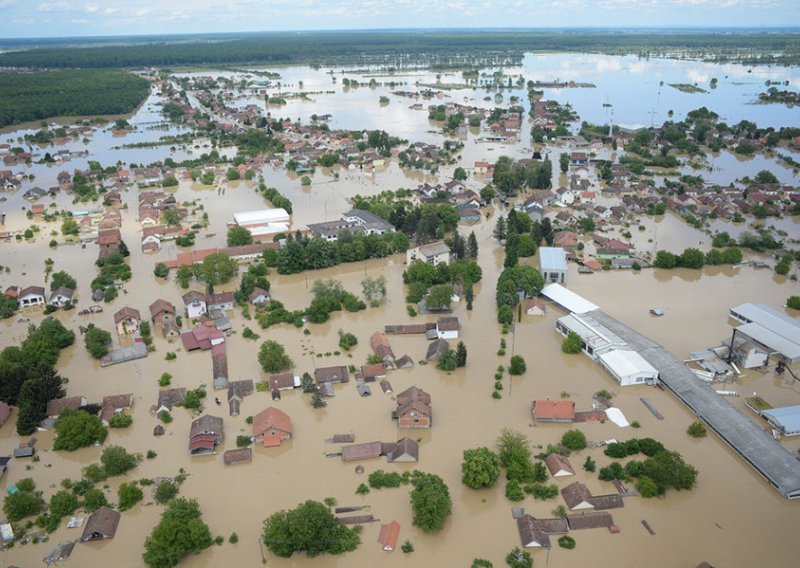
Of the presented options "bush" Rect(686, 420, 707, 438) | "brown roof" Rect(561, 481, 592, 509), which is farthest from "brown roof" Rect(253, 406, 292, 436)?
"bush" Rect(686, 420, 707, 438)

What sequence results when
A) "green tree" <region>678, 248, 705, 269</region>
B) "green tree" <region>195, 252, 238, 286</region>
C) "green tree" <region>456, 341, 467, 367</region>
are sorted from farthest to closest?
"green tree" <region>678, 248, 705, 269</region>
"green tree" <region>195, 252, 238, 286</region>
"green tree" <region>456, 341, 467, 367</region>

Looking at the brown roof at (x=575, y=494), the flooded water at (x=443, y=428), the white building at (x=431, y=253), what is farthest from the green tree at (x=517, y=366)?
the white building at (x=431, y=253)

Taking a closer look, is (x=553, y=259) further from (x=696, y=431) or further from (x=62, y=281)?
(x=62, y=281)

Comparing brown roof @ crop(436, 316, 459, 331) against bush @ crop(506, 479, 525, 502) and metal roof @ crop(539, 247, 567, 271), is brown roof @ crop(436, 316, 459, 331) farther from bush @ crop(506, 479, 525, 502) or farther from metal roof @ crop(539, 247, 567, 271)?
bush @ crop(506, 479, 525, 502)

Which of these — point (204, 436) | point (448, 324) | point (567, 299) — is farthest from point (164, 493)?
point (567, 299)

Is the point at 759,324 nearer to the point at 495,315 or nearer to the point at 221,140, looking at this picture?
the point at 495,315

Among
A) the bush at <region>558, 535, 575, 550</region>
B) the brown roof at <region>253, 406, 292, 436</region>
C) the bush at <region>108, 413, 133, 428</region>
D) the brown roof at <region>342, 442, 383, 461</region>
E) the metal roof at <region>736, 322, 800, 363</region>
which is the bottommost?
the bush at <region>558, 535, 575, 550</region>

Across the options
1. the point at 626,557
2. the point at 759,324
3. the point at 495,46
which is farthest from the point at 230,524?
the point at 495,46
